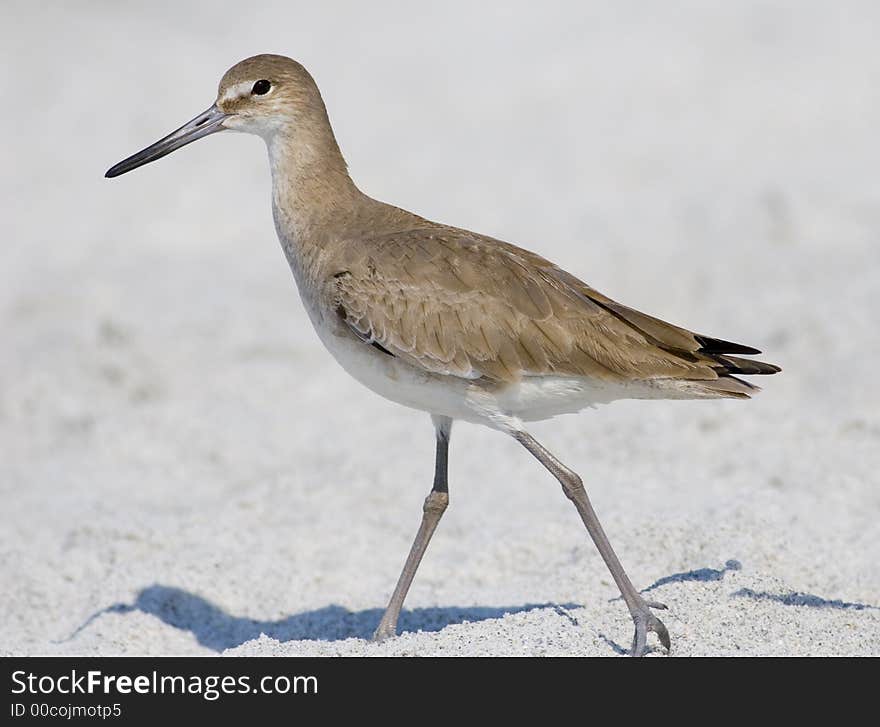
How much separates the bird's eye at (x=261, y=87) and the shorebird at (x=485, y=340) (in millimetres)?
613

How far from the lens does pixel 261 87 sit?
5910 millimetres

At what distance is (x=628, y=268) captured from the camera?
33.8 feet

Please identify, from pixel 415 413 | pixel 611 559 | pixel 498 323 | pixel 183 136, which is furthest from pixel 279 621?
pixel 415 413

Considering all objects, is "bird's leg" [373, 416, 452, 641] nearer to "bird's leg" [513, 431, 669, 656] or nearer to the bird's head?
"bird's leg" [513, 431, 669, 656]

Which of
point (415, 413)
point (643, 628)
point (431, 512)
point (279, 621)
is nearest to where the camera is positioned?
point (643, 628)

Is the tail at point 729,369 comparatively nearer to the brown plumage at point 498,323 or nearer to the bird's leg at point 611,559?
the brown plumage at point 498,323

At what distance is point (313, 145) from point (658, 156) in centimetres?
679

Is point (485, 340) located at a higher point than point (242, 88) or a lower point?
lower

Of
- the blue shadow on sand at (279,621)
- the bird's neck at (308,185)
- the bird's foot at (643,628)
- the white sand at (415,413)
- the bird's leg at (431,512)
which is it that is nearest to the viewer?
the bird's foot at (643,628)

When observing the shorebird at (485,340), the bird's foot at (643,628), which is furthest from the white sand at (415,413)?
the shorebird at (485,340)

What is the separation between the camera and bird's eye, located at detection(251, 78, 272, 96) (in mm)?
5906

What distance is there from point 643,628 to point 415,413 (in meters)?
4.00

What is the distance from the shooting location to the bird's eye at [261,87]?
591 centimetres

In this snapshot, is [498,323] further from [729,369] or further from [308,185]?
[308,185]
